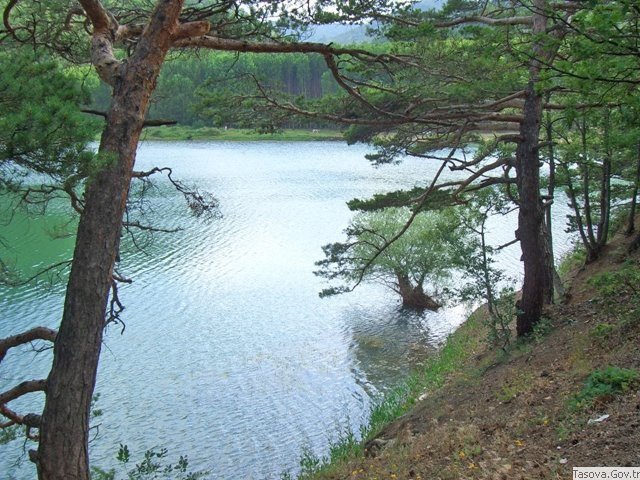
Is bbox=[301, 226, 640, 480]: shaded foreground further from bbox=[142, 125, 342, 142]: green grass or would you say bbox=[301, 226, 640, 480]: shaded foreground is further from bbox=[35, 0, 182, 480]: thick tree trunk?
bbox=[142, 125, 342, 142]: green grass

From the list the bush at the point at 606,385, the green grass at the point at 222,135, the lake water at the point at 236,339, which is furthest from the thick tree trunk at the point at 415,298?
the green grass at the point at 222,135

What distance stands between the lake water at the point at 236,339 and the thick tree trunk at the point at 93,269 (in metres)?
2.56

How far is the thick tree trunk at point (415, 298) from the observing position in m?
19.1

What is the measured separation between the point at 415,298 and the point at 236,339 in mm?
6015

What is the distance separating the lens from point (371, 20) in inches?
360

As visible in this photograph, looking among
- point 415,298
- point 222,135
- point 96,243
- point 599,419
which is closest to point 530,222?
point 599,419

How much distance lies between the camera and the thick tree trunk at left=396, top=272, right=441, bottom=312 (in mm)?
19062

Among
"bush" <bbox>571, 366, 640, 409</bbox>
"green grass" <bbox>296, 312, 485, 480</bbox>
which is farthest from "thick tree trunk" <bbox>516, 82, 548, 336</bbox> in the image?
"bush" <bbox>571, 366, 640, 409</bbox>

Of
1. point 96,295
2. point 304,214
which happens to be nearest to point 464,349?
point 96,295

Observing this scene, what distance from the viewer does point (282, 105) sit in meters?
9.38

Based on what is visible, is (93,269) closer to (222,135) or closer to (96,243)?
(96,243)

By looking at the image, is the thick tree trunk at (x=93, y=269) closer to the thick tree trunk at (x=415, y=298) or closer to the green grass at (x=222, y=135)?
the thick tree trunk at (x=415, y=298)

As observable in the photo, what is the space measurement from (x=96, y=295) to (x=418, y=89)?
5768mm

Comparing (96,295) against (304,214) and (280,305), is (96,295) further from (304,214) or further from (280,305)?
(304,214)
